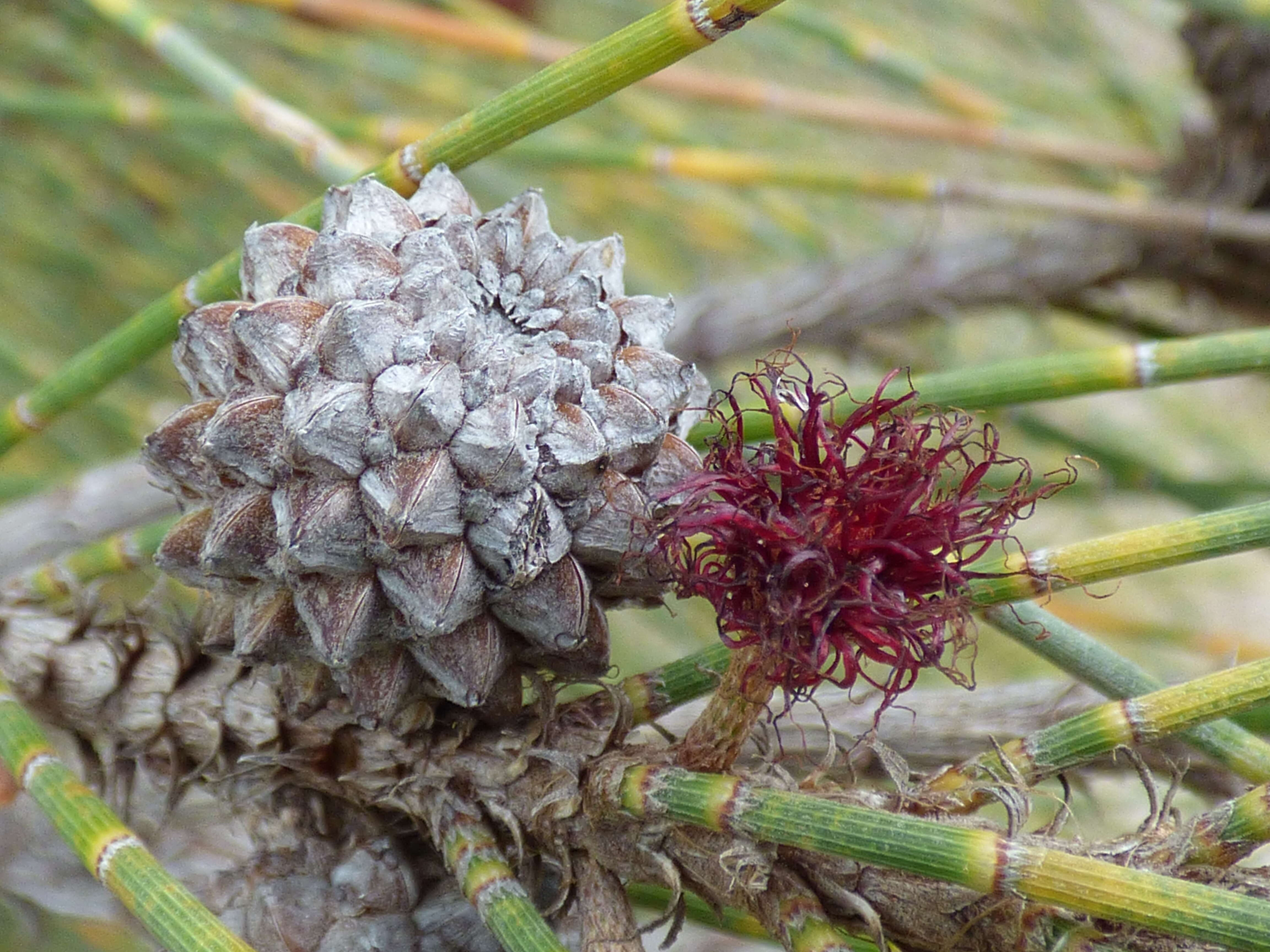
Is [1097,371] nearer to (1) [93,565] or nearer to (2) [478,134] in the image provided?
(2) [478,134]

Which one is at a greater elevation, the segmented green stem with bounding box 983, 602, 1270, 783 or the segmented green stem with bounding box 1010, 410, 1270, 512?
the segmented green stem with bounding box 1010, 410, 1270, 512

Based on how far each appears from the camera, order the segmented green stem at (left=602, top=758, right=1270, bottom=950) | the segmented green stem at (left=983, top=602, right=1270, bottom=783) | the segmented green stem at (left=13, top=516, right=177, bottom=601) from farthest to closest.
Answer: the segmented green stem at (left=13, top=516, right=177, bottom=601), the segmented green stem at (left=983, top=602, right=1270, bottom=783), the segmented green stem at (left=602, top=758, right=1270, bottom=950)

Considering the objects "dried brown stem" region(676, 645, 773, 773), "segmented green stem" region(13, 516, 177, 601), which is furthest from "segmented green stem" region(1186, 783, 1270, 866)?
"segmented green stem" region(13, 516, 177, 601)

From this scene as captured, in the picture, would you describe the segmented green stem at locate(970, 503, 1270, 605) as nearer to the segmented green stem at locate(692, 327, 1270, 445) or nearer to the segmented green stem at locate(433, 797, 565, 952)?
the segmented green stem at locate(692, 327, 1270, 445)

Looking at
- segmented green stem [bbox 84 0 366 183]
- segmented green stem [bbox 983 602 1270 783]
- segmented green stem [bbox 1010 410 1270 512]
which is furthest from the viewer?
segmented green stem [bbox 1010 410 1270 512]

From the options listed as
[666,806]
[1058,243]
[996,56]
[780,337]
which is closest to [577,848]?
[666,806]

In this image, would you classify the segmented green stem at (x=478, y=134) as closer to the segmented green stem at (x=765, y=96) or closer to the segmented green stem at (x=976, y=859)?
the segmented green stem at (x=976, y=859)
